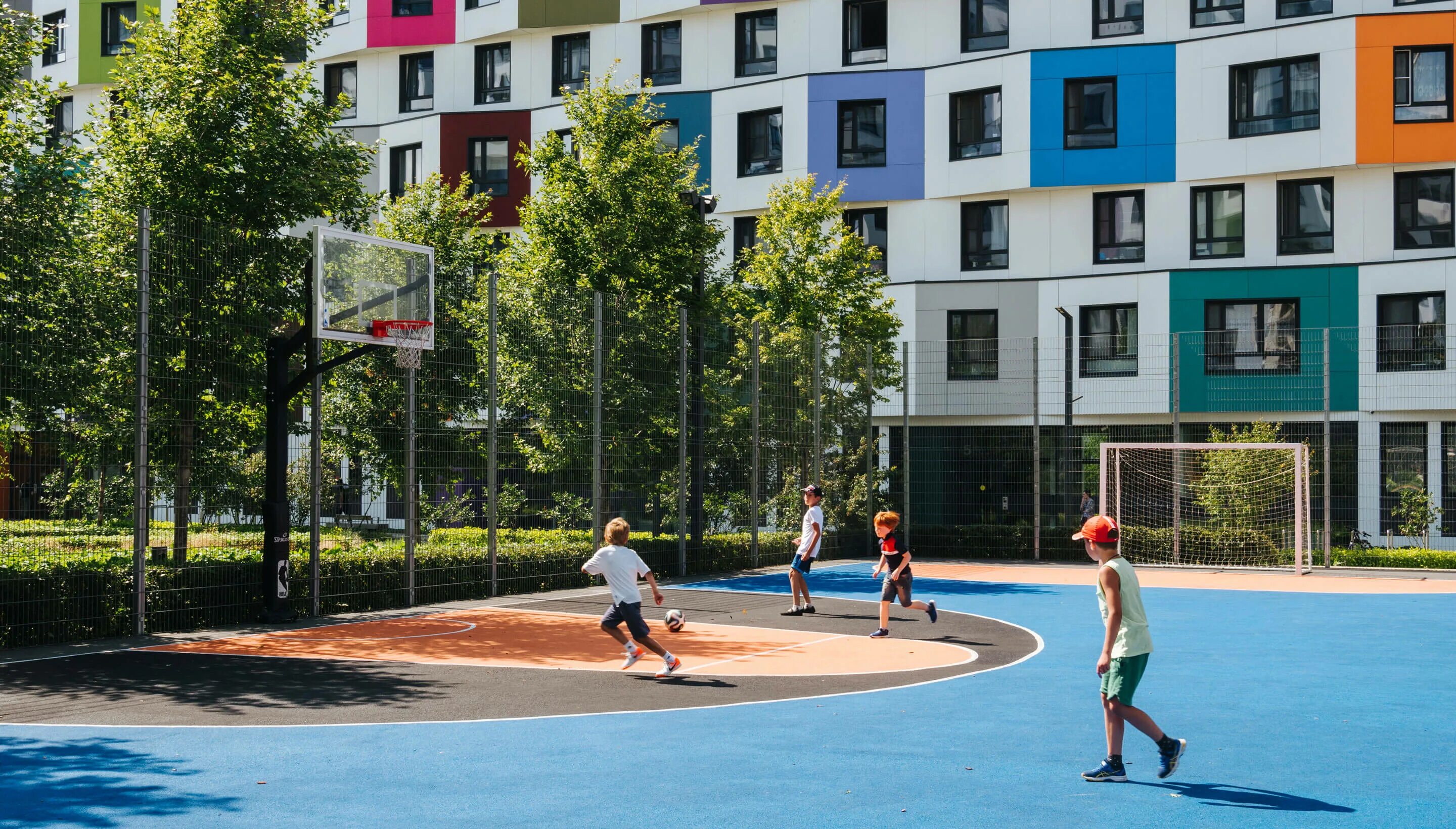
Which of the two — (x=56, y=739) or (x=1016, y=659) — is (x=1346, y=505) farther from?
(x=56, y=739)

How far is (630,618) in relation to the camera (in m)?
11.9

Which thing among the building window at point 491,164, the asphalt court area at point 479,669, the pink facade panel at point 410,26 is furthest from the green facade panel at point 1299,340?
the pink facade panel at point 410,26

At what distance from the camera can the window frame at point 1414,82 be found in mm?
33906

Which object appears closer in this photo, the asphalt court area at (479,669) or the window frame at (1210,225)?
the asphalt court area at (479,669)

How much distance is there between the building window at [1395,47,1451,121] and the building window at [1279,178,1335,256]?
250 cm

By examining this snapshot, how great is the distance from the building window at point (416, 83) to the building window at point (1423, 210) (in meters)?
30.0

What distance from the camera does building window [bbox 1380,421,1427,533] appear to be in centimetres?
2659

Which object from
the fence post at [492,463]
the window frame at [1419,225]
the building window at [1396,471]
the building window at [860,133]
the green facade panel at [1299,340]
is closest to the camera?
the fence post at [492,463]

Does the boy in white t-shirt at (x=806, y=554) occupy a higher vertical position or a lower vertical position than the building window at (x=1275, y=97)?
lower

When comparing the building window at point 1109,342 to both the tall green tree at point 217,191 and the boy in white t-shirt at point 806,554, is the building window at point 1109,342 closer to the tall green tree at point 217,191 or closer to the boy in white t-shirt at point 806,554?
the boy in white t-shirt at point 806,554

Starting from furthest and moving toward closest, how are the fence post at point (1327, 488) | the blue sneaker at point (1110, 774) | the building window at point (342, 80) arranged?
the building window at point (342, 80), the fence post at point (1327, 488), the blue sneaker at point (1110, 774)

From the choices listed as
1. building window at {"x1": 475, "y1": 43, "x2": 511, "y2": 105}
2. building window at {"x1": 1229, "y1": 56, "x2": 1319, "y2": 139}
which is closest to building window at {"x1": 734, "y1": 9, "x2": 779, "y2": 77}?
building window at {"x1": 475, "y1": 43, "x2": 511, "y2": 105}

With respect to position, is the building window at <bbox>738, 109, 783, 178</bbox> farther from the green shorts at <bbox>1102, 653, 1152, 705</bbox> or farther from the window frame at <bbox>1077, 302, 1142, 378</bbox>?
the green shorts at <bbox>1102, 653, 1152, 705</bbox>

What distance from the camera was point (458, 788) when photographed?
7625mm
